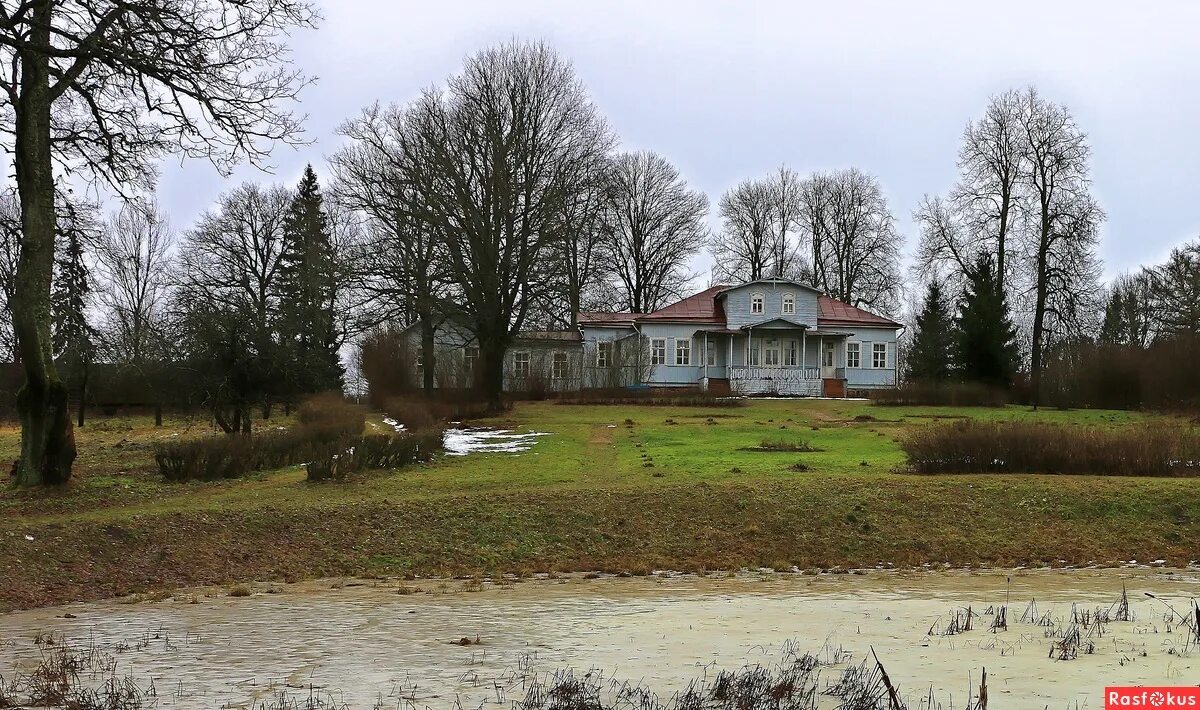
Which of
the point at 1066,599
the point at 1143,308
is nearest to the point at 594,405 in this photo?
the point at 1066,599

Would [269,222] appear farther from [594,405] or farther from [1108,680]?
[1108,680]

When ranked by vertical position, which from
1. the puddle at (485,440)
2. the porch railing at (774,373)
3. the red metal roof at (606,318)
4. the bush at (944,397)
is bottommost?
the puddle at (485,440)

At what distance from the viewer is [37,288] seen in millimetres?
17938

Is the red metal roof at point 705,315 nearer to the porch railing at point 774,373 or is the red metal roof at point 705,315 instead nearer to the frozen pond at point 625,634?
the porch railing at point 774,373

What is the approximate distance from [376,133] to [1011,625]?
120 ft

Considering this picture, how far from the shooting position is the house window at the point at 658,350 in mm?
54250

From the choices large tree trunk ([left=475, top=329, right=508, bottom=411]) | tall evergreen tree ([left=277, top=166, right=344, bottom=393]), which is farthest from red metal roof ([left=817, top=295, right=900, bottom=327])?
tall evergreen tree ([left=277, top=166, right=344, bottom=393])

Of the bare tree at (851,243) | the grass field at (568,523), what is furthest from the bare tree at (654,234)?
the grass field at (568,523)

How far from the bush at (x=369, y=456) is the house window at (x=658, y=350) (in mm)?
30963

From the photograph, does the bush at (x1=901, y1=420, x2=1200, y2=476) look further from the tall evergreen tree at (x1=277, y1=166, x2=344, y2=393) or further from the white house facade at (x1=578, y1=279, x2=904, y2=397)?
the white house facade at (x1=578, y1=279, x2=904, y2=397)

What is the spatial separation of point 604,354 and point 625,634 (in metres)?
42.4

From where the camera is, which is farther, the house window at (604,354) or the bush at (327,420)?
the house window at (604,354)

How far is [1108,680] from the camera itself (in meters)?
7.57

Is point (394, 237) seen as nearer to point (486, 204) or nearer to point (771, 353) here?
point (486, 204)
